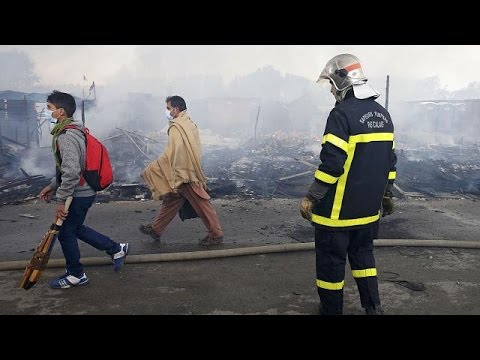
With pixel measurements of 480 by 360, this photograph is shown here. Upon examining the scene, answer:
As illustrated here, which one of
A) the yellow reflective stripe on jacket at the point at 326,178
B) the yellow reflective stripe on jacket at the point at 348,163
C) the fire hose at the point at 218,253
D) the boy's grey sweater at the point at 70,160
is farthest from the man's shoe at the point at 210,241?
the yellow reflective stripe on jacket at the point at 326,178

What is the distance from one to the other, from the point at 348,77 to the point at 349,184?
83 cm

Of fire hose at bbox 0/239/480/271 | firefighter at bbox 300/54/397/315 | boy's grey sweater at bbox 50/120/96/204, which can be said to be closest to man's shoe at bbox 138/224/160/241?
fire hose at bbox 0/239/480/271

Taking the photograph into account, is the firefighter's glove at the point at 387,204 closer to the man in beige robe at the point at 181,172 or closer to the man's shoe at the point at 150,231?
the man in beige robe at the point at 181,172

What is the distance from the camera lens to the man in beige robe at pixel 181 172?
500 centimetres

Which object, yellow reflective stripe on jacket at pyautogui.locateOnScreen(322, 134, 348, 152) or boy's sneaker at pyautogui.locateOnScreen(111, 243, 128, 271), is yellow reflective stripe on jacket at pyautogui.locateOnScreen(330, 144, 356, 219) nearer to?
yellow reflective stripe on jacket at pyautogui.locateOnScreen(322, 134, 348, 152)

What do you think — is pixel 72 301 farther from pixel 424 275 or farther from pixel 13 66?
pixel 13 66

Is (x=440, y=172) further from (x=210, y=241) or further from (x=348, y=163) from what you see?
(x=348, y=163)

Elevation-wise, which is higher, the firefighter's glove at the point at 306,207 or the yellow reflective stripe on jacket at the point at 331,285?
the firefighter's glove at the point at 306,207

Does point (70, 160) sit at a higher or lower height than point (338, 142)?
lower

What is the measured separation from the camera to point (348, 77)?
322 cm

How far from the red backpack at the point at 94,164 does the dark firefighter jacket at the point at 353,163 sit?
1952 millimetres

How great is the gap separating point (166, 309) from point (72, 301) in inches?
32.7

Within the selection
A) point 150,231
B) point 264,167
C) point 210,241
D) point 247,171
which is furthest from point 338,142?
point 264,167

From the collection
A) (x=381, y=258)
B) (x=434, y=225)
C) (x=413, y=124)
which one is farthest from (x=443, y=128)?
(x=381, y=258)
